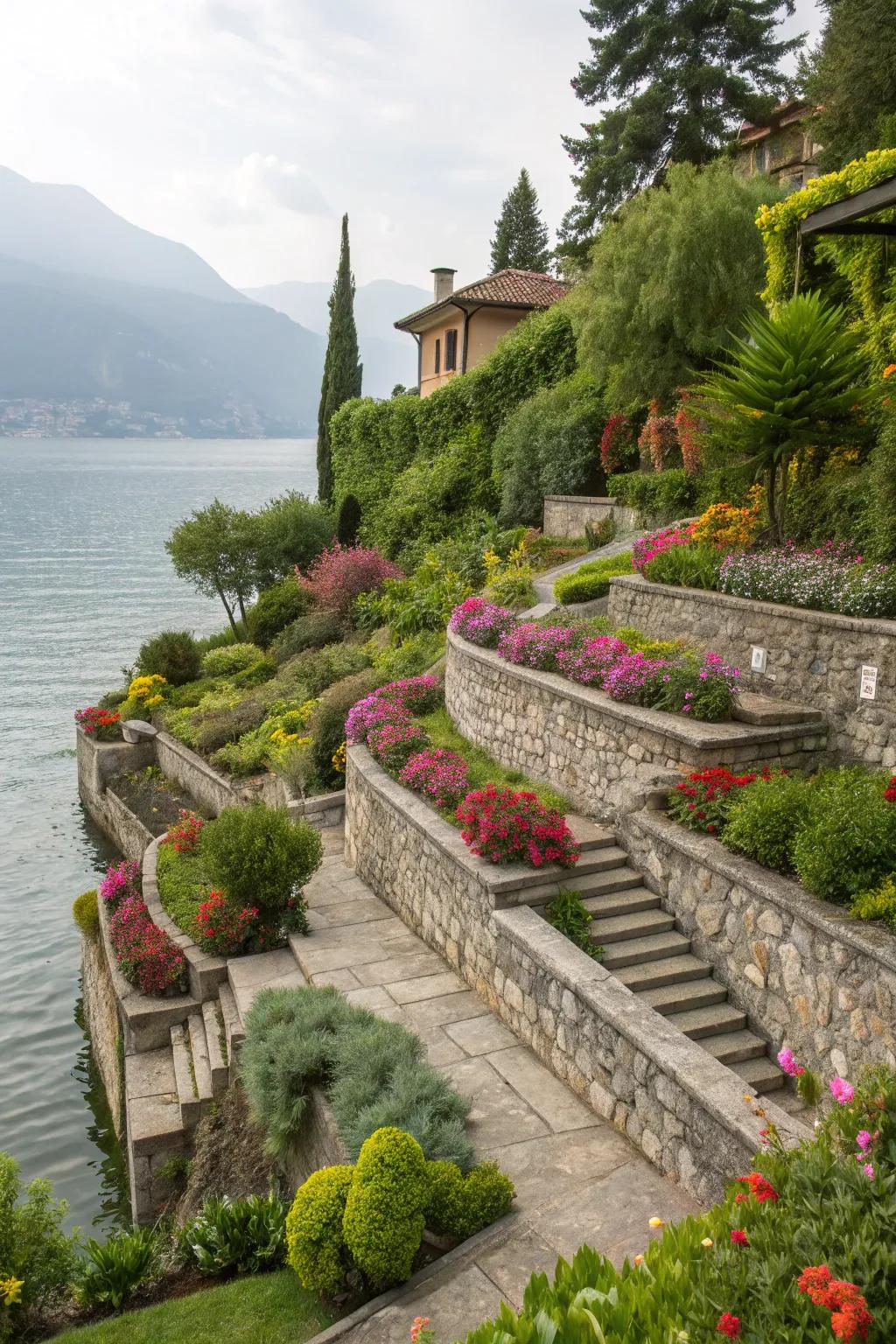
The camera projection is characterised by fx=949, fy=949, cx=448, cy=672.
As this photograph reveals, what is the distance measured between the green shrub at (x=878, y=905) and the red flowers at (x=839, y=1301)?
3.13 metres

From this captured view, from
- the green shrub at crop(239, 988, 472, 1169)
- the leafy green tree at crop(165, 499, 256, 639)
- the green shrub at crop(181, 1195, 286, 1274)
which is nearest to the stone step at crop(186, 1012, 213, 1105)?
the green shrub at crop(239, 988, 472, 1169)

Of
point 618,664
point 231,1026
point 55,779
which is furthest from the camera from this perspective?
point 55,779

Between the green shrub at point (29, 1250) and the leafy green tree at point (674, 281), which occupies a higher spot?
the leafy green tree at point (674, 281)

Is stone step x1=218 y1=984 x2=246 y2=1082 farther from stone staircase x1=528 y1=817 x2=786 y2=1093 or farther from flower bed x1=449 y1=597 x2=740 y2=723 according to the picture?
flower bed x1=449 y1=597 x2=740 y2=723

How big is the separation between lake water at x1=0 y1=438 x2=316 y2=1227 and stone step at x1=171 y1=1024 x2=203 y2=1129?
2115 millimetres

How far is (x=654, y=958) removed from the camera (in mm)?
7227

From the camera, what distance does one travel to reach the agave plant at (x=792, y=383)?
Answer: 9594 mm

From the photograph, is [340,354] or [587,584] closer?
[587,584]

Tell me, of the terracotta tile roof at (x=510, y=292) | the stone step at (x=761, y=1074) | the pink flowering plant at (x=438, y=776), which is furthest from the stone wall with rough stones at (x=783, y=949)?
the terracotta tile roof at (x=510, y=292)

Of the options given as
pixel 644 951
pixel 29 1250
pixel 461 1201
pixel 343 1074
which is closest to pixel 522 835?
pixel 644 951

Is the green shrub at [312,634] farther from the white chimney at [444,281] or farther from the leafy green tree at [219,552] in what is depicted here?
the white chimney at [444,281]

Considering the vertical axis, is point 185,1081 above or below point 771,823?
below

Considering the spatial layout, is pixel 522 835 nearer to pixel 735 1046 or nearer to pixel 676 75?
pixel 735 1046

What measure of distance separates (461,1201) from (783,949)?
8.66ft
